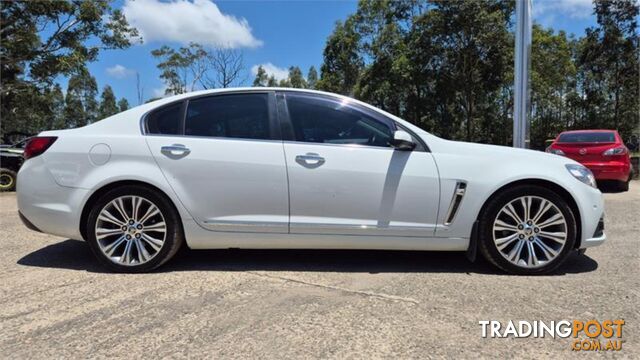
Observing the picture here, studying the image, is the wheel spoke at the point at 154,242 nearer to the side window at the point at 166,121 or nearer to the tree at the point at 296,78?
the side window at the point at 166,121

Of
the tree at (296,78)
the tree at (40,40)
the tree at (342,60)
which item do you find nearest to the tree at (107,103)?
the tree at (296,78)

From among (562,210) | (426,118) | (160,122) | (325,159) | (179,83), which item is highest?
(179,83)

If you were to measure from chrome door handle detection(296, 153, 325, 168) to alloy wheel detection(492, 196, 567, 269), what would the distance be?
1.50m

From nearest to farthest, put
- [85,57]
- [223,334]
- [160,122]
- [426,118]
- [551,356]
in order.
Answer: [551,356] → [223,334] → [160,122] → [85,57] → [426,118]

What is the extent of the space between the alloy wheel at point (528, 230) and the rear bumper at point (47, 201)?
11.2ft

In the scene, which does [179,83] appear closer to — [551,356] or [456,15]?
[456,15]

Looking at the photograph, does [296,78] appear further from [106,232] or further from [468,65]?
[106,232]

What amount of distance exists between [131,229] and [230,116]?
123 centimetres

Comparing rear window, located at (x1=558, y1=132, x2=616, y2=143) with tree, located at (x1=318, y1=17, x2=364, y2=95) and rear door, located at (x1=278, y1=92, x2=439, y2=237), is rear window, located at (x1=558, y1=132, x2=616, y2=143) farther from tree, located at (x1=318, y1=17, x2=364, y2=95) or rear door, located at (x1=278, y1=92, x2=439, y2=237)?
tree, located at (x1=318, y1=17, x2=364, y2=95)

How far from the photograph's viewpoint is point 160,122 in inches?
147

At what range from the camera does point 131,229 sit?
142 inches

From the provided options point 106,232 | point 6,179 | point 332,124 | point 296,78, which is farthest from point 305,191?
point 296,78

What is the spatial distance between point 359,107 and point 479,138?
2944 centimetres

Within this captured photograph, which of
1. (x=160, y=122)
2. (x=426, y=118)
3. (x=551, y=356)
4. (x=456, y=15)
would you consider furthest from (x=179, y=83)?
(x=551, y=356)
